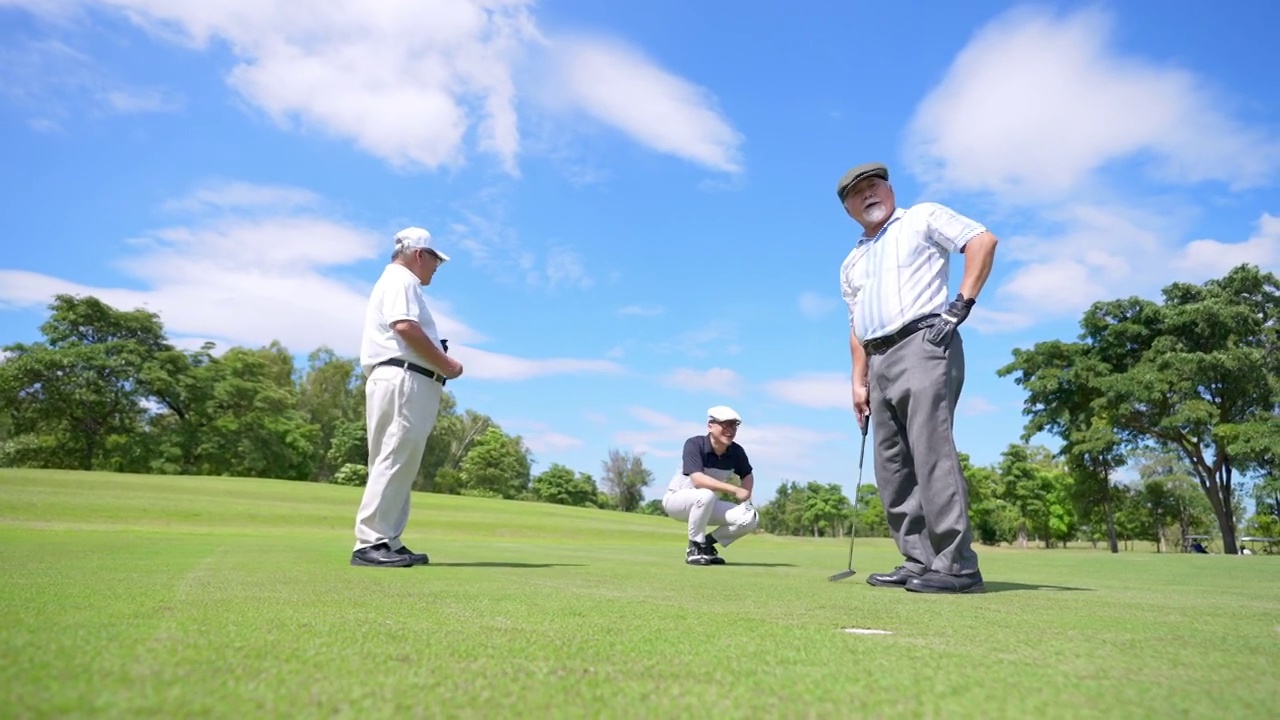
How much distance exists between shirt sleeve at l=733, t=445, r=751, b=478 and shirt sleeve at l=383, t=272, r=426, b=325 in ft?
11.7

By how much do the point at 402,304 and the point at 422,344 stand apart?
324 millimetres

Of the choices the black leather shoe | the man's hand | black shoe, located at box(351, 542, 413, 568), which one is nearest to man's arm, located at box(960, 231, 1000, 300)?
the man's hand

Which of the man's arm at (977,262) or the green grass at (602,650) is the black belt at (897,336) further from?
the green grass at (602,650)

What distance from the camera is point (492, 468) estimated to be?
6988 centimetres

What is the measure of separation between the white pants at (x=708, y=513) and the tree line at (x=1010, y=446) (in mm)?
16143

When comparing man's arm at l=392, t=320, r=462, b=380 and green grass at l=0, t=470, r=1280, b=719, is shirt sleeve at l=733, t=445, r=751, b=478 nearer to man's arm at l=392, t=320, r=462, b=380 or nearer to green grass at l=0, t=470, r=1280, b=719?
man's arm at l=392, t=320, r=462, b=380

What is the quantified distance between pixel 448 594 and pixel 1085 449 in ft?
113

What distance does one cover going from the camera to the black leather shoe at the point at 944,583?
4.28 metres

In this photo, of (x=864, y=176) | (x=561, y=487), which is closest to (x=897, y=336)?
(x=864, y=176)

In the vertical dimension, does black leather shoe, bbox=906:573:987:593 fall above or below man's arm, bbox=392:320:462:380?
below

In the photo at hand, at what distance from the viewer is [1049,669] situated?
1845mm

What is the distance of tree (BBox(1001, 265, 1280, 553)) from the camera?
30.7m

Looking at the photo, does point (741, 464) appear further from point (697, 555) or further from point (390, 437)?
point (390, 437)

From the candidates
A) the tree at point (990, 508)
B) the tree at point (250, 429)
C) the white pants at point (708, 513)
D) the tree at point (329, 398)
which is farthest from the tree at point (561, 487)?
the white pants at point (708, 513)
